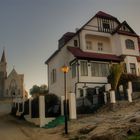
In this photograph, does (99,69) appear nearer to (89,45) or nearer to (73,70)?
(73,70)

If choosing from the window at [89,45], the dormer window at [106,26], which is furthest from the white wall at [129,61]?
the dormer window at [106,26]

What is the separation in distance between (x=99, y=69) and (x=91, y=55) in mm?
1896

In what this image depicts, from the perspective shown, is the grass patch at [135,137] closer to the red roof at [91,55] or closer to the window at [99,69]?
the red roof at [91,55]

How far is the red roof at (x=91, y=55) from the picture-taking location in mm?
26797

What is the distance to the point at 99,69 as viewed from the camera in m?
27.7

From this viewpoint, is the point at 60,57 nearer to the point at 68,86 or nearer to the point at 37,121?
the point at 68,86

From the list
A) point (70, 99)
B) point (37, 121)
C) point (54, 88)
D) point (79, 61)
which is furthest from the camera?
point (54, 88)

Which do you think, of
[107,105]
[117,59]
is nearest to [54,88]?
[117,59]

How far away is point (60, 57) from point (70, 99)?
13.1m

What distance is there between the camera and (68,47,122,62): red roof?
87.9 ft

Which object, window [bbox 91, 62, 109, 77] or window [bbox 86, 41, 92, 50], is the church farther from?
window [bbox 91, 62, 109, 77]

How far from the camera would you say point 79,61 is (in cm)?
2673

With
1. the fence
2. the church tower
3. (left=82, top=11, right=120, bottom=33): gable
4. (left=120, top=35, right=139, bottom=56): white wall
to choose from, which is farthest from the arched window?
the church tower

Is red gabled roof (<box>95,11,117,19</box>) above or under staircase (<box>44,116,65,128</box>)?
above
